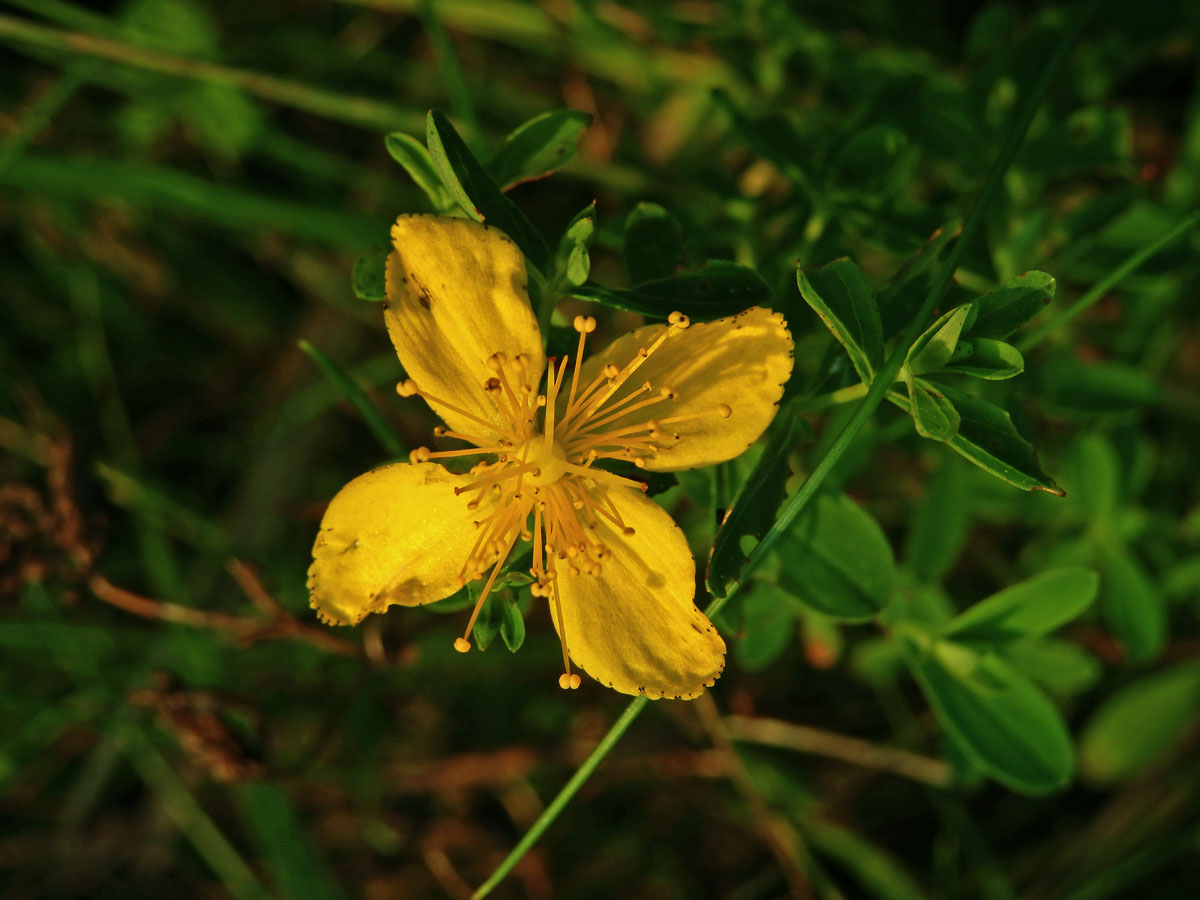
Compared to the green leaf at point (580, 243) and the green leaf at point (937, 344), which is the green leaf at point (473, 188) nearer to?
the green leaf at point (580, 243)

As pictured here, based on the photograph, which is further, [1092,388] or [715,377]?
[1092,388]

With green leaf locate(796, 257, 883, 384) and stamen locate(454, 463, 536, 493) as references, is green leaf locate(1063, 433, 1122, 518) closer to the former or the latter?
green leaf locate(796, 257, 883, 384)

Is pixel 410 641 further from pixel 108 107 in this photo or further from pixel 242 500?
pixel 108 107

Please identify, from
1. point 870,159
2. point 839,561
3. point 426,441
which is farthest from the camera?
point 426,441

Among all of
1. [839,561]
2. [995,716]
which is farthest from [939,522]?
[839,561]

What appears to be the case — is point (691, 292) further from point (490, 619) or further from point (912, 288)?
point (490, 619)

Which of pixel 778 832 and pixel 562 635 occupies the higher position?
pixel 562 635

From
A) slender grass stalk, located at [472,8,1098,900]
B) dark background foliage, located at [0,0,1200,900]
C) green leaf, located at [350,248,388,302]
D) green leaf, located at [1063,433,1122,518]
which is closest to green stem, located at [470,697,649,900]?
slender grass stalk, located at [472,8,1098,900]
